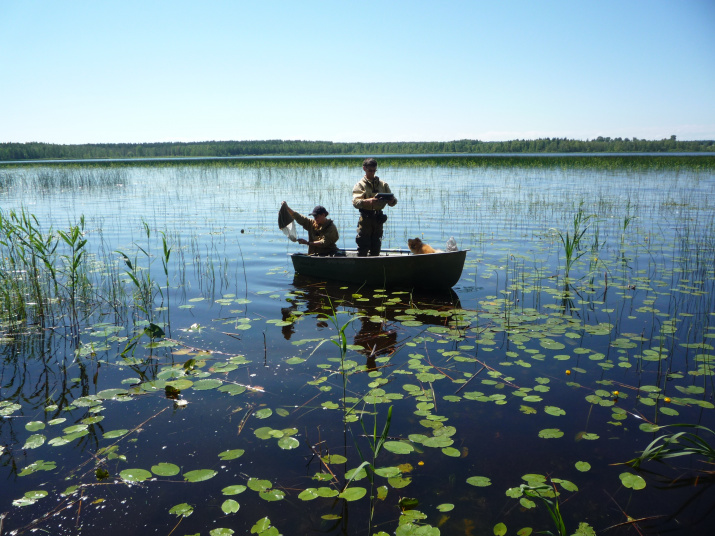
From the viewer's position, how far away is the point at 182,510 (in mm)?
2695

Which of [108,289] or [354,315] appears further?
[108,289]

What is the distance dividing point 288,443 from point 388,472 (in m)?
0.78

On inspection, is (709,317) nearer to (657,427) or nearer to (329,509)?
(657,427)

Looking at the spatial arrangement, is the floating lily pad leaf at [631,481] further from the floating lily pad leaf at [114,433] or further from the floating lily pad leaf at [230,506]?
the floating lily pad leaf at [114,433]

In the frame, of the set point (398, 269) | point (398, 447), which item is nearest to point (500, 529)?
point (398, 447)

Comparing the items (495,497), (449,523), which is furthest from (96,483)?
(495,497)

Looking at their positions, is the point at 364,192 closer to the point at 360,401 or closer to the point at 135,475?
the point at 360,401

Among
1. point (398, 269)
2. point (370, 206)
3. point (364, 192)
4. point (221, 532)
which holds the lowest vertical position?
point (221, 532)

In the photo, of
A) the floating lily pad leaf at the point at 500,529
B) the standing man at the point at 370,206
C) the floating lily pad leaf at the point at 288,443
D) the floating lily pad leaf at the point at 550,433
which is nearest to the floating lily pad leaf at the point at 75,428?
the floating lily pad leaf at the point at 288,443

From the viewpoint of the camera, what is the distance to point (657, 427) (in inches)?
131

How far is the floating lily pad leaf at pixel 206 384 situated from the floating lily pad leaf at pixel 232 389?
0.20 ft

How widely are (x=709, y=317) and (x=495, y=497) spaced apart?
448 centimetres

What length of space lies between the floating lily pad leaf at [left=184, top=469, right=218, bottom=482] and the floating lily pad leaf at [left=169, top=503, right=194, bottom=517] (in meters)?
0.21

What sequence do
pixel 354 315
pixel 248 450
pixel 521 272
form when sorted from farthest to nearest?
pixel 521 272, pixel 354 315, pixel 248 450
